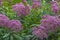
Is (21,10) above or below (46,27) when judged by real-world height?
above

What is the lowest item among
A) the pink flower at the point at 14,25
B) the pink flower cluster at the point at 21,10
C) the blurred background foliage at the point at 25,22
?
the blurred background foliage at the point at 25,22

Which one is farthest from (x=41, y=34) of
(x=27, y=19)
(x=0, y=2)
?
(x=0, y=2)

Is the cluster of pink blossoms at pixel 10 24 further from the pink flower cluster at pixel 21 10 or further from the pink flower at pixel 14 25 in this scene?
the pink flower cluster at pixel 21 10

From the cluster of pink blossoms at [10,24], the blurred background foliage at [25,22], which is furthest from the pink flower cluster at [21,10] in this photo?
the cluster of pink blossoms at [10,24]

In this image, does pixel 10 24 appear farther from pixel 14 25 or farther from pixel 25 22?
pixel 25 22

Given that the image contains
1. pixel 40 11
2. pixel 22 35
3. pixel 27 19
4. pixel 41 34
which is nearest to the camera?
pixel 41 34

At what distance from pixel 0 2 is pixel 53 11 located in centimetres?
70

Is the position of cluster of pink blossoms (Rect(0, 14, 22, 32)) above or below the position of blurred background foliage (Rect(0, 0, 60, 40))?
above

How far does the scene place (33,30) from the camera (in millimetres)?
2635

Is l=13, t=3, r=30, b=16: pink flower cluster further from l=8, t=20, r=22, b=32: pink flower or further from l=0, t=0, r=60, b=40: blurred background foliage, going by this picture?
l=8, t=20, r=22, b=32: pink flower

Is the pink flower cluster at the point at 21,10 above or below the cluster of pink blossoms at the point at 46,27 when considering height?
above

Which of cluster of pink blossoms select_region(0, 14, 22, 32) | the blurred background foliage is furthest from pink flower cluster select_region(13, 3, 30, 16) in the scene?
cluster of pink blossoms select_region(0, 14, 22, 32)

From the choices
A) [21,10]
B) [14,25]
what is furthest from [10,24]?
[21,10]

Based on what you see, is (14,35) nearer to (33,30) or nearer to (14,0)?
(33,30)
